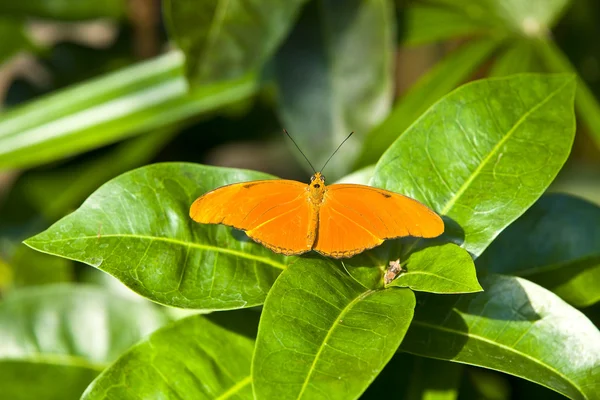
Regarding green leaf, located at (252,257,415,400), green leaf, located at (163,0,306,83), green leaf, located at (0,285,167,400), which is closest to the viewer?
green leaf, located at (252,257,415,400)

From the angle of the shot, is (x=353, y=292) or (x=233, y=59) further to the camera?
(x=233, y=59)

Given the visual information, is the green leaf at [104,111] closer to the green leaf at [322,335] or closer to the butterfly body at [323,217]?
the butterfly body at [323,217]

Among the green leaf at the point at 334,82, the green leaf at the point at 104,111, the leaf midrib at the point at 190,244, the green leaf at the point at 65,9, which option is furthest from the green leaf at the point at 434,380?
the green leaf at the point at 65,9

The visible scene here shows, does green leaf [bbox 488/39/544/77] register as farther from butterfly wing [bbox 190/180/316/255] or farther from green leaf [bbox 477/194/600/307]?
butterfly wing [bbox 190/180/316/255]

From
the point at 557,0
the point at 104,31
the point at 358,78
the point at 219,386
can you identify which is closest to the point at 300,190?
the point at 219,386

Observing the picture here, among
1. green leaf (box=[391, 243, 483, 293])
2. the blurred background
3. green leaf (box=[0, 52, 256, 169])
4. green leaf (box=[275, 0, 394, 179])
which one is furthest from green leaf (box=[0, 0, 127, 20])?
green leaf (box=[391, 243, 483, 293])

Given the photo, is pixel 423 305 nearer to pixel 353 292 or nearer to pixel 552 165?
pixel 353 292
